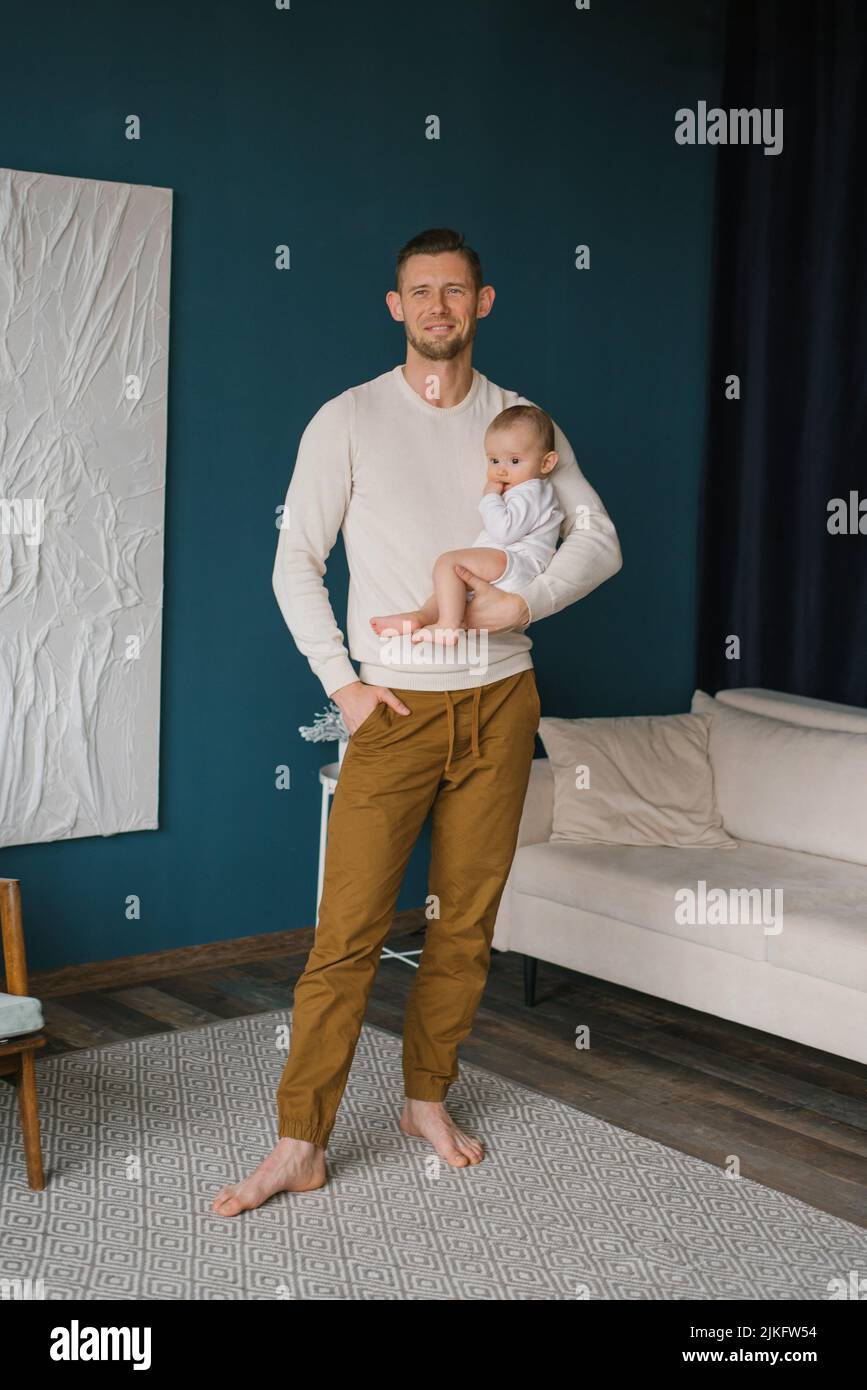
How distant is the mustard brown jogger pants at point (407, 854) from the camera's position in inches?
104

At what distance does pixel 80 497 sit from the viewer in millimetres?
3656

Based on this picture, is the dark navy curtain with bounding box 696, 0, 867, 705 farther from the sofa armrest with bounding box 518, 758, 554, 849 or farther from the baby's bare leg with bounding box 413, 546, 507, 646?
the baby's bare leg with bounding box 413, 546, 507, 646

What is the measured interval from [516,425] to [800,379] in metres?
2.28

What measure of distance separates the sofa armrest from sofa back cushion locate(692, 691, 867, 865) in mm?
474

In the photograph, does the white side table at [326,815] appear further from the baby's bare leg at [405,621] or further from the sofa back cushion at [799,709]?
the baby's bare leg at [405,621]

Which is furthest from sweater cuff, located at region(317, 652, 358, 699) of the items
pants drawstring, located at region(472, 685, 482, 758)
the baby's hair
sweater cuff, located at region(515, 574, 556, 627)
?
the baby's hair

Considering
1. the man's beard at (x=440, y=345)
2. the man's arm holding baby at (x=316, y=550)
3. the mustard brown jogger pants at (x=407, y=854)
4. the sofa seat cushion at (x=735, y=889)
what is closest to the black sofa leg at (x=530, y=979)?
the sofa seat cushion at (x=735, y=889)

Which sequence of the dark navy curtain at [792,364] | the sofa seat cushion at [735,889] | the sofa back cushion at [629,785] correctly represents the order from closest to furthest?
A: 1. the sofa seat cushion at [735,889]
2. the sofa back cushion at [629,785]
3. the dark navy curtain at [792,364]

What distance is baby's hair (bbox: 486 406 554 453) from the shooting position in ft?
8.66

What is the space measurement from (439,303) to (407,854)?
0.99 m

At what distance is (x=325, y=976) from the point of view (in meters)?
2.65


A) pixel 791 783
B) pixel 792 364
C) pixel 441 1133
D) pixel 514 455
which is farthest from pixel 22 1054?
pixel 792 364

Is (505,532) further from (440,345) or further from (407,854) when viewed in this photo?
(407,854)

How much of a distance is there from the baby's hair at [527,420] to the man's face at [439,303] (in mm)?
142
